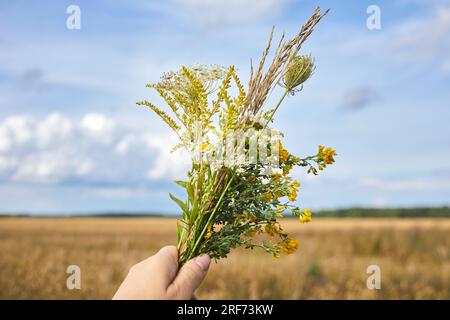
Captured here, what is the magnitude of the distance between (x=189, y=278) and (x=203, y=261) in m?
0.14

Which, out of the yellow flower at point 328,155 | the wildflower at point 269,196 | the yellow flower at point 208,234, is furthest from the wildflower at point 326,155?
→ the yellow flower at point 208,234

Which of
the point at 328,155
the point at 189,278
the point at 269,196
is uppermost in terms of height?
the point at 328,155

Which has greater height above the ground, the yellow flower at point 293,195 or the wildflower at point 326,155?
the wildflower at point 326,155

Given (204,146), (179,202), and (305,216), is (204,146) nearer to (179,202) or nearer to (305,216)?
(179,202)

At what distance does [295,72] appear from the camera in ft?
8.67

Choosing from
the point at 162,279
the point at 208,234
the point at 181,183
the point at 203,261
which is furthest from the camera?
the point at 181,183

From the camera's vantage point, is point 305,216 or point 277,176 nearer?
point 305,216

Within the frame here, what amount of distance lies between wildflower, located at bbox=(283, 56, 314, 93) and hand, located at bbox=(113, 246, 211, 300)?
105cm

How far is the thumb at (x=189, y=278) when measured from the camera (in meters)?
2.25

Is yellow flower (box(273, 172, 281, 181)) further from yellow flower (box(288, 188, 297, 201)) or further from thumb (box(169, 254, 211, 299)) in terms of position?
thumb (box(169, 254, 211, 299))

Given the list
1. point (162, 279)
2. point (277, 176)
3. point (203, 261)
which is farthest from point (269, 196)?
point (162, 279)

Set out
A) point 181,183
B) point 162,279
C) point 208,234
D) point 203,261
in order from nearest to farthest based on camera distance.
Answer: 1. point 162,279
2. point 203,261
3. point 208,234
4. point 181,183

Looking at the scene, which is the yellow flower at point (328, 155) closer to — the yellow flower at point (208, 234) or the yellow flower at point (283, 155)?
the yellow flower at point (283, 155)
